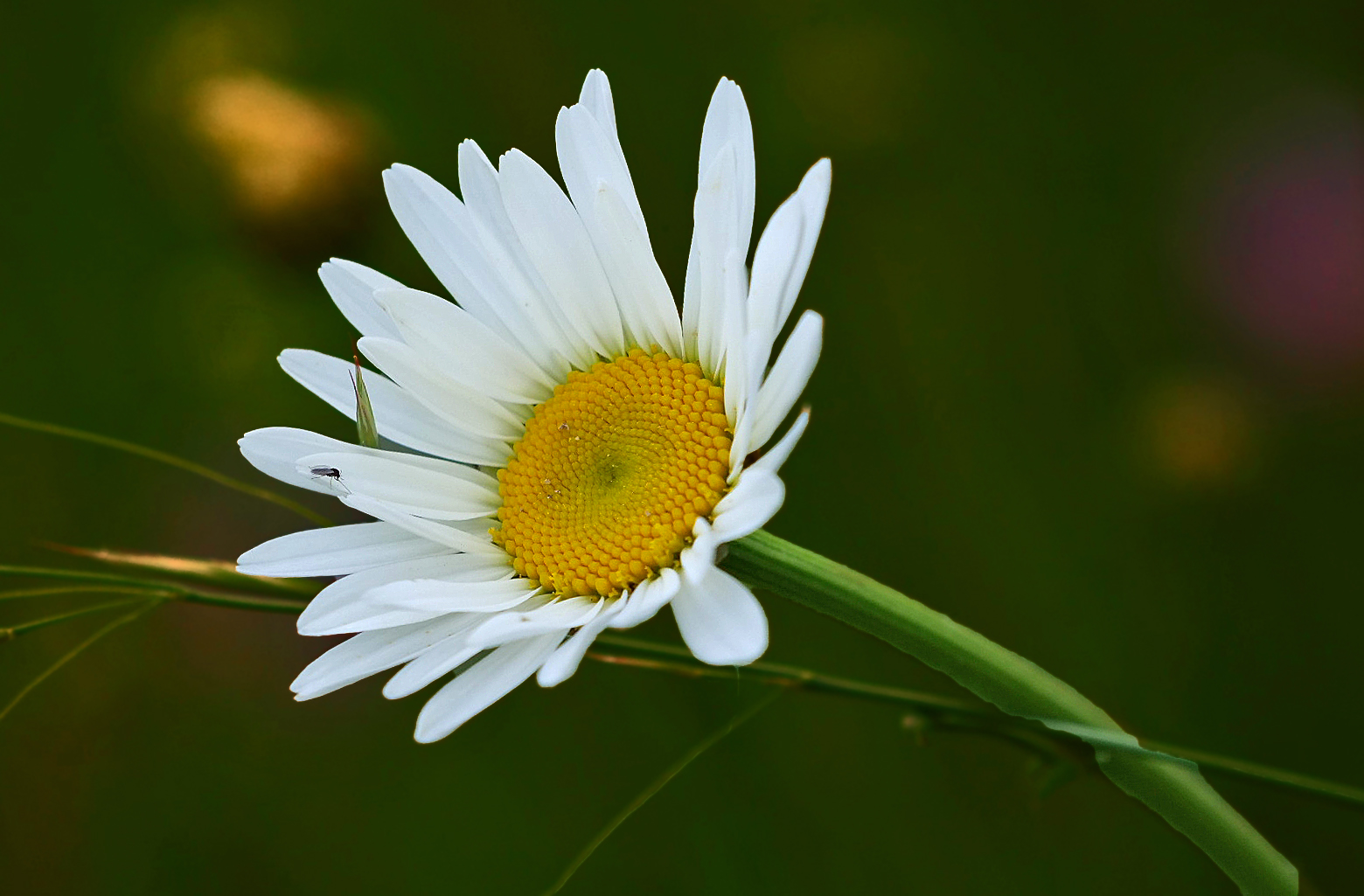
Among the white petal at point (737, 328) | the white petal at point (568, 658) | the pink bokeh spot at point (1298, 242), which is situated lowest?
the pink bokeh spot at point (1298, 242)

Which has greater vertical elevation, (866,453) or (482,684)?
(482,684)

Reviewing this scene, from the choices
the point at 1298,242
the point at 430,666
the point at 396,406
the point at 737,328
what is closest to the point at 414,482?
the point at 396,406

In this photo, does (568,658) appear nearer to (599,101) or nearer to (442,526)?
(442,526)

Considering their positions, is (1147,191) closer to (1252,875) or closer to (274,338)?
(1252,875)

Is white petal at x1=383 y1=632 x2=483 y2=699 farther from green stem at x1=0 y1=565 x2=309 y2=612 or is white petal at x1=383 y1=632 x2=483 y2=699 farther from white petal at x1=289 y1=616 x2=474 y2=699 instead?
green stem at x1=0 y1=565 x2=309 y2=612

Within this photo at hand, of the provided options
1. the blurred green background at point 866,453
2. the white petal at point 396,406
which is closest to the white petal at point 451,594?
the white petal at point 396,406

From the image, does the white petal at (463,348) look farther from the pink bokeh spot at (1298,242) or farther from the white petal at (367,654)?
Result: the pink bokeh spot at (1298,242)
